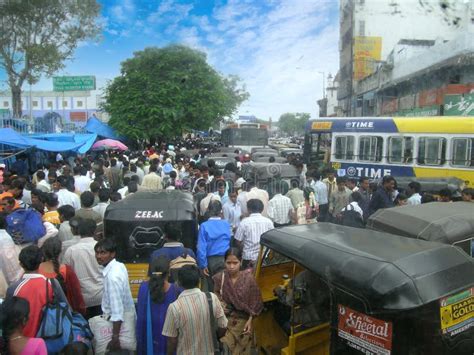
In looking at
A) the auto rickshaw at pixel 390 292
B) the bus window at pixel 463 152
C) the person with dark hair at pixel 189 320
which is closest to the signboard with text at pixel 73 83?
the bus window at pixel 463 152

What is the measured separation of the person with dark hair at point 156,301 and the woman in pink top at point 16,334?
0.98m

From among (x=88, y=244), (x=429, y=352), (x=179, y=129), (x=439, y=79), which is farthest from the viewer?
(x=179, y=129)

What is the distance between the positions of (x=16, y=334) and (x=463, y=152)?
11766mm

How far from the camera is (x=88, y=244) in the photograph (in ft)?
14.0

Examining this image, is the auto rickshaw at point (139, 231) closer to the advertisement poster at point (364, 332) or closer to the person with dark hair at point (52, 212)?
the person with dark hair at point (52, 212)

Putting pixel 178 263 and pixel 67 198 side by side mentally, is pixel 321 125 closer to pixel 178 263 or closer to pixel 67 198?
pixel 67 198

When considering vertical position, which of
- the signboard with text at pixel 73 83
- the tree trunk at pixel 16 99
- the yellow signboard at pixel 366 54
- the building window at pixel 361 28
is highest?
the building window at pixel 361 28

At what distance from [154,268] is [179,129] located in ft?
75.5

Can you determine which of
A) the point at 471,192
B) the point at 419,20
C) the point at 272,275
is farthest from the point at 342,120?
the point at 419,20

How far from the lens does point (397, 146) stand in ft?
43.2

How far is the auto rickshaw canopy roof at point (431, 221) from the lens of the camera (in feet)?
13.9

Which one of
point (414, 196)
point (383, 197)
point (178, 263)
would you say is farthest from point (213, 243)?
point (414, 196)

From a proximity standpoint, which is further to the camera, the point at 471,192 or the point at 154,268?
the point at 471,192

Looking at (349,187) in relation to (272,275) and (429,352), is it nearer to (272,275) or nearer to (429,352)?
(272,275)
